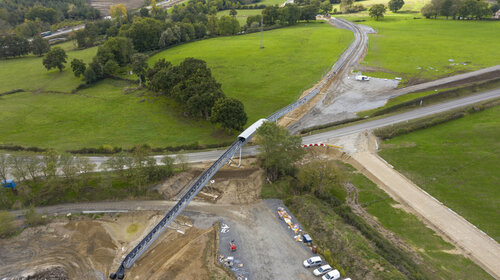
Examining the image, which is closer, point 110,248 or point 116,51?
point 110,248

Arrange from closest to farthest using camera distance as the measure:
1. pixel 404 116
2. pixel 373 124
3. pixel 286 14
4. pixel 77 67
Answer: pixel 373 124 → pixel 404 116 → pixel 77 67 → pixel 286 14

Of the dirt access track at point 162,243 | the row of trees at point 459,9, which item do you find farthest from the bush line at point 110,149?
the row of trees at point 459,9

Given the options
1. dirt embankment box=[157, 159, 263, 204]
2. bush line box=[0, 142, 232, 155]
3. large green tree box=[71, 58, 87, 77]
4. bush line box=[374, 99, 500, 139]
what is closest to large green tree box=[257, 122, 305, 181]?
dirt embankment box=[157, 159, 263, 204]

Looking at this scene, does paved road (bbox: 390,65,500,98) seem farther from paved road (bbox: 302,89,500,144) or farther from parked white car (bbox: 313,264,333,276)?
parked white car (bbox: 313,264,333,276)

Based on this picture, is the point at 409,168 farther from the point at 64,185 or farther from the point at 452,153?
the point at 64,185

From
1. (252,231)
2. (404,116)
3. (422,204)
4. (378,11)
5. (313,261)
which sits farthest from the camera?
(378,11)

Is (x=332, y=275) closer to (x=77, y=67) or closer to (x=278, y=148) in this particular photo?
(x=278, y=148)

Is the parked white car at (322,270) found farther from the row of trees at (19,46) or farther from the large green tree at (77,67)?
the row of trees at (19,46)

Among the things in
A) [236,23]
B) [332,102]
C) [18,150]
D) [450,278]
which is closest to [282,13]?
[236,23]

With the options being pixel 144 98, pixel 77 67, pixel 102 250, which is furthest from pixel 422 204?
pixel 77 67
